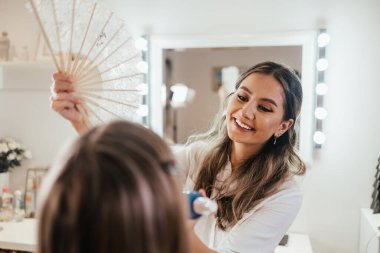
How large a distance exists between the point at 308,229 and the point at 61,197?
188 centimetres

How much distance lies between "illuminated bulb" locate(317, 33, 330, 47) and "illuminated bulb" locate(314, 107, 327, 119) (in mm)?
331

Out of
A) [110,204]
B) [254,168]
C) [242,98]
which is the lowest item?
[254,168]

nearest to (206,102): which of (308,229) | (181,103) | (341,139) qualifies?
(181,103)

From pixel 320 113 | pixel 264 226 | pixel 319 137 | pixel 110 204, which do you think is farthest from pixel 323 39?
pixel 110 204

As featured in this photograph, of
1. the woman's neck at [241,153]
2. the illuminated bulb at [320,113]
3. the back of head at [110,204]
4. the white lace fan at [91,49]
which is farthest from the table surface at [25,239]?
the back of head at [110,204]

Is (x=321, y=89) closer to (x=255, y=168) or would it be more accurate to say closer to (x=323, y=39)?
(x=323, y=39)

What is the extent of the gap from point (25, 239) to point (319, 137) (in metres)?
1.60

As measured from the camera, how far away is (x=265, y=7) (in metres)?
2.00

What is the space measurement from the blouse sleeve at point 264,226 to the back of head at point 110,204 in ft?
2.08

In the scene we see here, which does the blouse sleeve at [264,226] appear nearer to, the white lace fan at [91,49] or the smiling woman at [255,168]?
the smiling woman at [255,168]

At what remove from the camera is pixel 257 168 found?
1.22 m

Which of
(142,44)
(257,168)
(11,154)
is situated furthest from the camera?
(11,154)

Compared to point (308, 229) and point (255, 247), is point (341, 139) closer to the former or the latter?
point (308, 229)

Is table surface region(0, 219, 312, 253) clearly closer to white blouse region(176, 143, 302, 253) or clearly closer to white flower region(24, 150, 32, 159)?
white flower region(24, 150, 32, 159)
